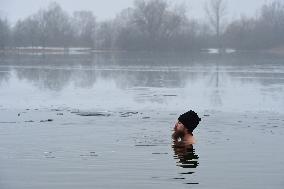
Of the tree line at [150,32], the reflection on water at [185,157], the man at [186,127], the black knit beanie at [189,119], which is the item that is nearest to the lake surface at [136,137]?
the reflection on water at [185,157]

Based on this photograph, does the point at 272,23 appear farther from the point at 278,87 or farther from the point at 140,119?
the point at 140,119

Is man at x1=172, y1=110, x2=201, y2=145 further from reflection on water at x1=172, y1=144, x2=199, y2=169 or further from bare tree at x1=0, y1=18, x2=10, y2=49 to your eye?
bare tree at x1=0, y1=18, x2=10, y2=49

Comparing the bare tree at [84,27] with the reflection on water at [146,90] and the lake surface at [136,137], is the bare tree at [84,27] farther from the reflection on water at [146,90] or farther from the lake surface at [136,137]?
the lake surface at [136,137]

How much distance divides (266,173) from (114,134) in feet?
17.6

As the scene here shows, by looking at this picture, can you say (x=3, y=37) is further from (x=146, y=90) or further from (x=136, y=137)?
(x=136, y=137)

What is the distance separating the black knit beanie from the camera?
14.2 metres

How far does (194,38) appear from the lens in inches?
4102

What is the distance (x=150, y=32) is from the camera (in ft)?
343

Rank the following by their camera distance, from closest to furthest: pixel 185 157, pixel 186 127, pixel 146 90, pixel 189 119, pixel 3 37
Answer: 1. pixel 185 157
2. pixel 189 119
3. pixel 186 127
4. pixel 146 90
5. pixel 3 37

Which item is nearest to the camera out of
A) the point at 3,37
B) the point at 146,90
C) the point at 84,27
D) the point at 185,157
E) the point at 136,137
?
the point at 185,157

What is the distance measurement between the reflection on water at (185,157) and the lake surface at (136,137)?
0.02 m

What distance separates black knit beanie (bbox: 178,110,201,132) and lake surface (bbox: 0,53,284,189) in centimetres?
52

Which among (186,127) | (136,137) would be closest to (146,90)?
(136,137)

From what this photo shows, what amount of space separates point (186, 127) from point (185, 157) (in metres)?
1.60
